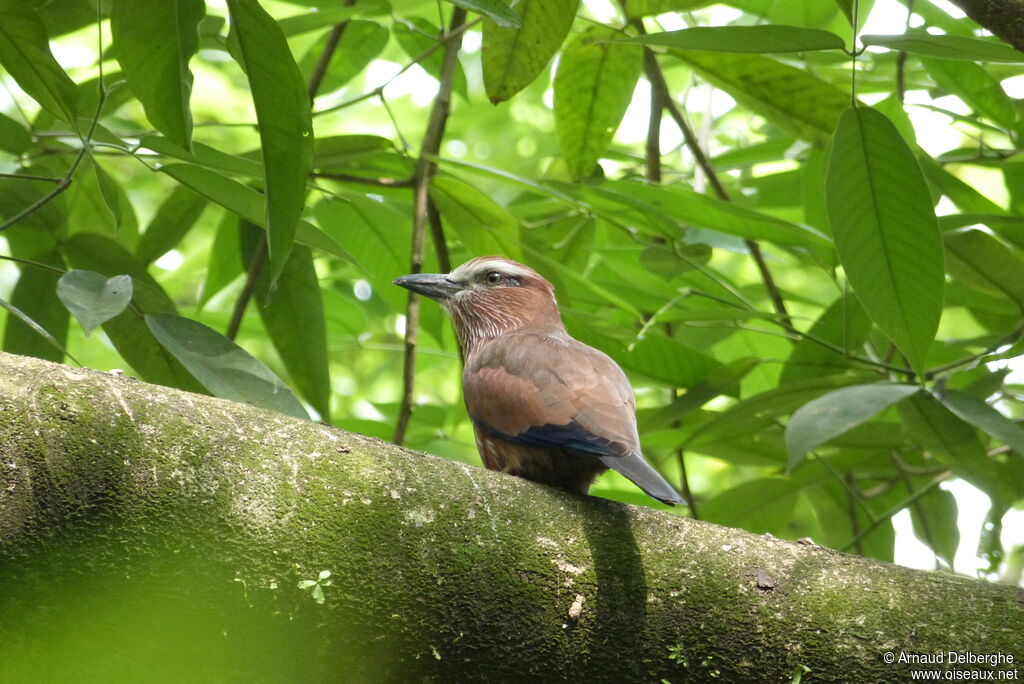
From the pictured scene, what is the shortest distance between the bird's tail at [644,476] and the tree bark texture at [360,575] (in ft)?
0.40

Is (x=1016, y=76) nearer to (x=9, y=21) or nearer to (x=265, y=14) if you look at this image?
(x=265, y=14)

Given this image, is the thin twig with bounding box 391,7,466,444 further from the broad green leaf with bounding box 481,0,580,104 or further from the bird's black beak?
the broad green leaf with bounding box 481,0,580,104

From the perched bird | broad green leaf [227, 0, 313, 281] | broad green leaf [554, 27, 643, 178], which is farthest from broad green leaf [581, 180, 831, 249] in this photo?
broad green leaf [227, 0, 313, 281]

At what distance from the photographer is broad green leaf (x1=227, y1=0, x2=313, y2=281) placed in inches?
84.1

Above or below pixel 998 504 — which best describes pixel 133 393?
below

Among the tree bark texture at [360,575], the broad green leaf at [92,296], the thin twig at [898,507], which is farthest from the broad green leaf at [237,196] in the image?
the thin twig at [898,507]

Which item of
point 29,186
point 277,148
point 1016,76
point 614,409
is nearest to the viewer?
point 277,148

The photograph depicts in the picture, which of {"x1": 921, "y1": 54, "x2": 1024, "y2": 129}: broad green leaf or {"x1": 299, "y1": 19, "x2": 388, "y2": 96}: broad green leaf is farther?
{"x1": 299, "y1": 19, "x2": 388, "y2": 96}: broad green leaf

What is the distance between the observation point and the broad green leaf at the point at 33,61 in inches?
94.8

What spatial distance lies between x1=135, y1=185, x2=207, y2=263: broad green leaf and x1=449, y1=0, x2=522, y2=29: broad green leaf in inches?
74.8

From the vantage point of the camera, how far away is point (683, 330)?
422cm

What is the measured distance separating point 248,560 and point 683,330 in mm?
2768

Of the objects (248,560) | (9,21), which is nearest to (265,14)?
(9,21)

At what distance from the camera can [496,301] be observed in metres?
4.08
